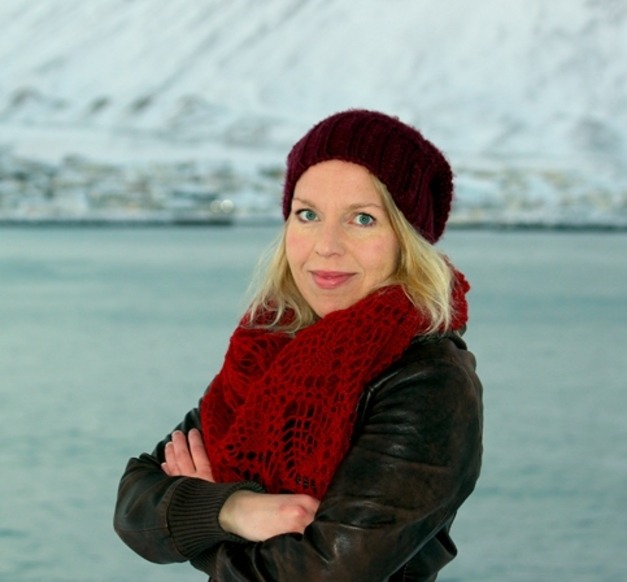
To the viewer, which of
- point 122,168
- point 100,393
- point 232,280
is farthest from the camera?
point 122,168

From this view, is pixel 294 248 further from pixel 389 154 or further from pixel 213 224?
pixel 213 224

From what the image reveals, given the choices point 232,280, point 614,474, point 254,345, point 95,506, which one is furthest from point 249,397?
point 232,280

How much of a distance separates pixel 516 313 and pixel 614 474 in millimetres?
10411

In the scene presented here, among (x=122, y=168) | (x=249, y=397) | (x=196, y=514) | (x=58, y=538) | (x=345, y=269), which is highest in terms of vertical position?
(x=122, y=168)

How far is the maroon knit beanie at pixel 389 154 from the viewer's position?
1191 millimetres

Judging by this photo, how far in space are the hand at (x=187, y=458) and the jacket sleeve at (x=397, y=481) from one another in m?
0.19

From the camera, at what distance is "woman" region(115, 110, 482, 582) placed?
3.57 feet

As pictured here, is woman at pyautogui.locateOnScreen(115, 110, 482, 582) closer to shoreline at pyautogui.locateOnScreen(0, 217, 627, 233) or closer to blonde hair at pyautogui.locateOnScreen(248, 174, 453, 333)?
blonde hair at pyautogui.locateOnScreen(248, 174, 453, 333)

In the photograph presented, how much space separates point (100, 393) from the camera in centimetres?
882

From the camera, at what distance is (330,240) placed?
1.22m

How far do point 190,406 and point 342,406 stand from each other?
6.89 m

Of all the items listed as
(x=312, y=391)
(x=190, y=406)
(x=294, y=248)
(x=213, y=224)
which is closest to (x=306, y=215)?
(x=294, y=248)

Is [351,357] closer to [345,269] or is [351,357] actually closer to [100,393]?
[345,269]

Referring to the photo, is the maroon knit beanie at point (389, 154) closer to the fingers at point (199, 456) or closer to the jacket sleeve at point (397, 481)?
the jacket sleeve at point (397, 481)
